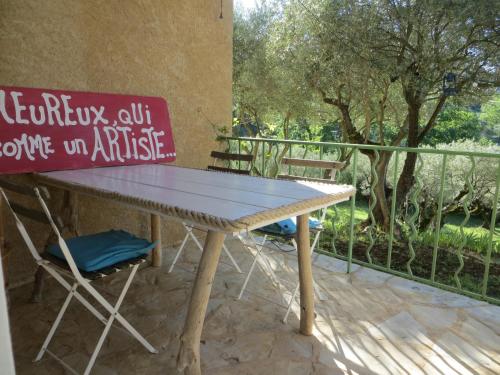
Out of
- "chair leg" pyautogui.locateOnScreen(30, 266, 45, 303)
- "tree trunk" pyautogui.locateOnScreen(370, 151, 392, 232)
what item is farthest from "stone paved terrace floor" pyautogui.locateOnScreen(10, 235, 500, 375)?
"tree trunk" pyautogui.locateOnScreen(370, 151, 392, 232)

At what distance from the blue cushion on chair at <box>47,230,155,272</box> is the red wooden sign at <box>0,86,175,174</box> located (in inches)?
27.6

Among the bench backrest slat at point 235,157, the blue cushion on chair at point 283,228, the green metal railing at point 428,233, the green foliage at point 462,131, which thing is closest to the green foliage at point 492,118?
the green foliage at point 462,131

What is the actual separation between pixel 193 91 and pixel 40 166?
1.77 meters

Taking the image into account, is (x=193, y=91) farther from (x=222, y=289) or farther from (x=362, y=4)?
(x=362, y=4)

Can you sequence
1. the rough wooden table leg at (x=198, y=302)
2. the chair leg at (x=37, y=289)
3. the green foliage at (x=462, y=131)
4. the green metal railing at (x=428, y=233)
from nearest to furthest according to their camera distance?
the rough wooden table leg at (x=198, y=302), the chair leg at (x=37, y=289), the green metal railing at (x=428, y=233), the green foliage at (x=462, y=131)

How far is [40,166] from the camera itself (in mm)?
2412

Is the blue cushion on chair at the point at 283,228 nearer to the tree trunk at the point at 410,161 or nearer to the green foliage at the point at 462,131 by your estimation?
the tree trunk at the point at 410,161

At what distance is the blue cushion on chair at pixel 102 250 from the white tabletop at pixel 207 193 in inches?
11.7

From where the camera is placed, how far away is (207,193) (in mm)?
1854

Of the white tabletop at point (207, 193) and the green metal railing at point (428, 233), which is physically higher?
the white tabletop at point (207, 193)

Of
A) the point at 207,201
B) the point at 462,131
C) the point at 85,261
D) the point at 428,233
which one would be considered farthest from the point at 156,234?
the point at 462,131

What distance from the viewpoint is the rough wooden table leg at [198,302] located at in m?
1.58

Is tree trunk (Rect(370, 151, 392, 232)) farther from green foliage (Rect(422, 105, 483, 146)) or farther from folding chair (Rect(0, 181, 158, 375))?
green foliage (Rect(422, 105, 483, 146))

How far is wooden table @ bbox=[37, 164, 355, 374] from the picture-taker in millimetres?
1483
